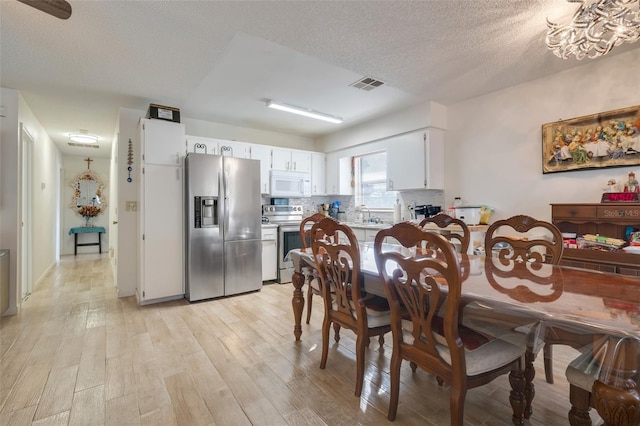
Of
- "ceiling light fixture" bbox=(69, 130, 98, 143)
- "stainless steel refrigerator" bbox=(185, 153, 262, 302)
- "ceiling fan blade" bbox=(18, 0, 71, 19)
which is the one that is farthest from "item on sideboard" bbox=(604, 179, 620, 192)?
"ceiling light fixture" bbox=(69, 130, 98, 143)

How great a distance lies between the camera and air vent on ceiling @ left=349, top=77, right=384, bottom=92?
3.16 meters

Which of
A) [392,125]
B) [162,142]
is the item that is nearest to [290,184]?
[392,125]

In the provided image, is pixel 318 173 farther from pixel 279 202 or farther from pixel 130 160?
pixel 130 160

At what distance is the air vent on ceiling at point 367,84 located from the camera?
3.16 metres

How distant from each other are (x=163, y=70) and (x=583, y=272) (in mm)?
3628

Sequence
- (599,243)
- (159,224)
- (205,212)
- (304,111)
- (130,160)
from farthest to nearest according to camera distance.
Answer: (304,111)
(130,160)
(205,212)
(159,224)
(599,243)

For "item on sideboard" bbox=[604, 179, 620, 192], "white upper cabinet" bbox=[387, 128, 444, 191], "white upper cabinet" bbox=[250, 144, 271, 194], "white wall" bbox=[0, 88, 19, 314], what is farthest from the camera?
"white upper cabinet" bbox=[250, 144, 271, 194]

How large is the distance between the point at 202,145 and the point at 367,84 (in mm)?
2438

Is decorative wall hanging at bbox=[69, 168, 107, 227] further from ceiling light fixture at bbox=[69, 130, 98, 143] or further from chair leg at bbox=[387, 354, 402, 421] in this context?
chair leg at bbox=[387, 354, 402, 421]

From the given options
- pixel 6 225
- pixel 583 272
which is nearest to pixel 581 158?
pixel 583 272

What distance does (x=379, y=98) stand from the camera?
146 inches

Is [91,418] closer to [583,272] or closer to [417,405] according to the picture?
[417,405]

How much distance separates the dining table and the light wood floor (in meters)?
0.51

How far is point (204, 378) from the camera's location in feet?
6.40
